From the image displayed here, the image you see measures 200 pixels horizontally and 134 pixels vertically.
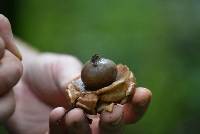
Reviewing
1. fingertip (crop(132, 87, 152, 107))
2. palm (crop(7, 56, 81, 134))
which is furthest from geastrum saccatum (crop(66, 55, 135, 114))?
palm (crop(7, 56, 81, 134))

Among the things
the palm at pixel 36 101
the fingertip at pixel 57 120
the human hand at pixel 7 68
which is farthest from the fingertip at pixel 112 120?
the palm at pixel 36 101

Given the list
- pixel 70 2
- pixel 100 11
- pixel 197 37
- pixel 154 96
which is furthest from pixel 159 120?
pixel 70 2

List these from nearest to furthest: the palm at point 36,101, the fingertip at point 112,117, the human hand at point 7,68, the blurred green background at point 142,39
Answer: the fingertip at point 112,117 < the human hand at point 7,68 < the palm at point 36,101 < the blurred green background at point 142,39

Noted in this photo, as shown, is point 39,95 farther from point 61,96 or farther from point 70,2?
point 70,2

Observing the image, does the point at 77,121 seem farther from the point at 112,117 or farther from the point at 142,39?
the point at 142,39

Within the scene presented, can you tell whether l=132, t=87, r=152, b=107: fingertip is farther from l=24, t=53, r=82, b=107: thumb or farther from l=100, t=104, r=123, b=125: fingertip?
l=24, t=53, r=82, b=107: thumb

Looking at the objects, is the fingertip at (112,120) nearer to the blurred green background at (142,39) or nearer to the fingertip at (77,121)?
the fingertip at (77,121)
